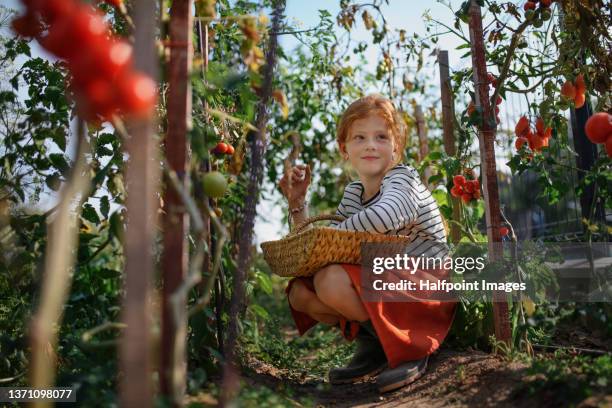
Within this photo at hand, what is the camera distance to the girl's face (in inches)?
95.3

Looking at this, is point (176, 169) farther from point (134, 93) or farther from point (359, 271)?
point (359, 271)

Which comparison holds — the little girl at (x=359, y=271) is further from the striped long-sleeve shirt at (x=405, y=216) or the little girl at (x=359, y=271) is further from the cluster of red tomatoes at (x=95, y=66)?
the cluster of red tomatoes at (x=95, y=66)

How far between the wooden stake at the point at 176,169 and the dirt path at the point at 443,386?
0.79 meters

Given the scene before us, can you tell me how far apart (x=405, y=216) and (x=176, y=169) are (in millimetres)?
1160

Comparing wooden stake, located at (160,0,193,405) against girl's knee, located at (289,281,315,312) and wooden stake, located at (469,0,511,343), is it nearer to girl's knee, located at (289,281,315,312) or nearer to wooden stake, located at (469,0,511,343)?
girl's knee, located at (289,281,315,312)

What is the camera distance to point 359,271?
80.5 inches

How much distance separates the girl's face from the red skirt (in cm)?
56

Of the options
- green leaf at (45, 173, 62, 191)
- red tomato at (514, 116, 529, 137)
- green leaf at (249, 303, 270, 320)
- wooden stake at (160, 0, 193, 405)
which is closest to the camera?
wooden stake at (160, 0, 193, 405)

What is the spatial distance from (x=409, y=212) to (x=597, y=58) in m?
0.84

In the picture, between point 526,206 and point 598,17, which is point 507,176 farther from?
point 598,17

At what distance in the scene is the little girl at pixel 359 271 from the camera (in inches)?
78.5

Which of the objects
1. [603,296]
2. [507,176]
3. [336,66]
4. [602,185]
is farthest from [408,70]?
[603,296]

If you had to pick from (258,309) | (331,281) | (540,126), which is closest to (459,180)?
(540,126)

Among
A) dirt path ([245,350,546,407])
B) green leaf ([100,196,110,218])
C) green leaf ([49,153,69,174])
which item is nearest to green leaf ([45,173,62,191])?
green leaf ([49,153,69,174])
